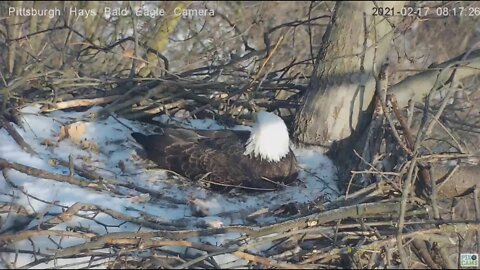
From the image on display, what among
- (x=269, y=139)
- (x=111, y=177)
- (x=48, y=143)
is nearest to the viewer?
(x=111, y=177)

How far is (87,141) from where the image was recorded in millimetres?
4957

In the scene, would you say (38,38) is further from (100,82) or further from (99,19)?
(100,82)

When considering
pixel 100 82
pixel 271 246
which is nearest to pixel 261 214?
pixel 271 246

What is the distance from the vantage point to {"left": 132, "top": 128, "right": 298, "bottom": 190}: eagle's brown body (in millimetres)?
4766

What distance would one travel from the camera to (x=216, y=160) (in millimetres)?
4891

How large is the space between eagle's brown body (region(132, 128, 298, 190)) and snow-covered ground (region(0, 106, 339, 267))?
86 millimetres

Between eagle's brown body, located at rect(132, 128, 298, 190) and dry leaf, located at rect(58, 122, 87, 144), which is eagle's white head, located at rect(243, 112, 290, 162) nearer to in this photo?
eagle's brown body, located at rect(132, 128, 298, 190)

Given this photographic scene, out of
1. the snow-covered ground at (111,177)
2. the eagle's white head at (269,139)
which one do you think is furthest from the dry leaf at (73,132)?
the eagle's white head at (269,139)

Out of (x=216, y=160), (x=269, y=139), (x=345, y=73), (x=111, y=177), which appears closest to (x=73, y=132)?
(x=111, y=177)

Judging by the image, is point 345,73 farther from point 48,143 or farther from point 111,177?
point 48,143

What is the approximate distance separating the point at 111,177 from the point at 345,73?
171 cm

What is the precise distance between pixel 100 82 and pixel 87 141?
0.63 metres

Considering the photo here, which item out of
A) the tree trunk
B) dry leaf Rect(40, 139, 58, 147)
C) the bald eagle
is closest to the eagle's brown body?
the bald eagle

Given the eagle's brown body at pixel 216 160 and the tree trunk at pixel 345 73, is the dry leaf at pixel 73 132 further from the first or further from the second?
the tree trunk at pixel 345 73
